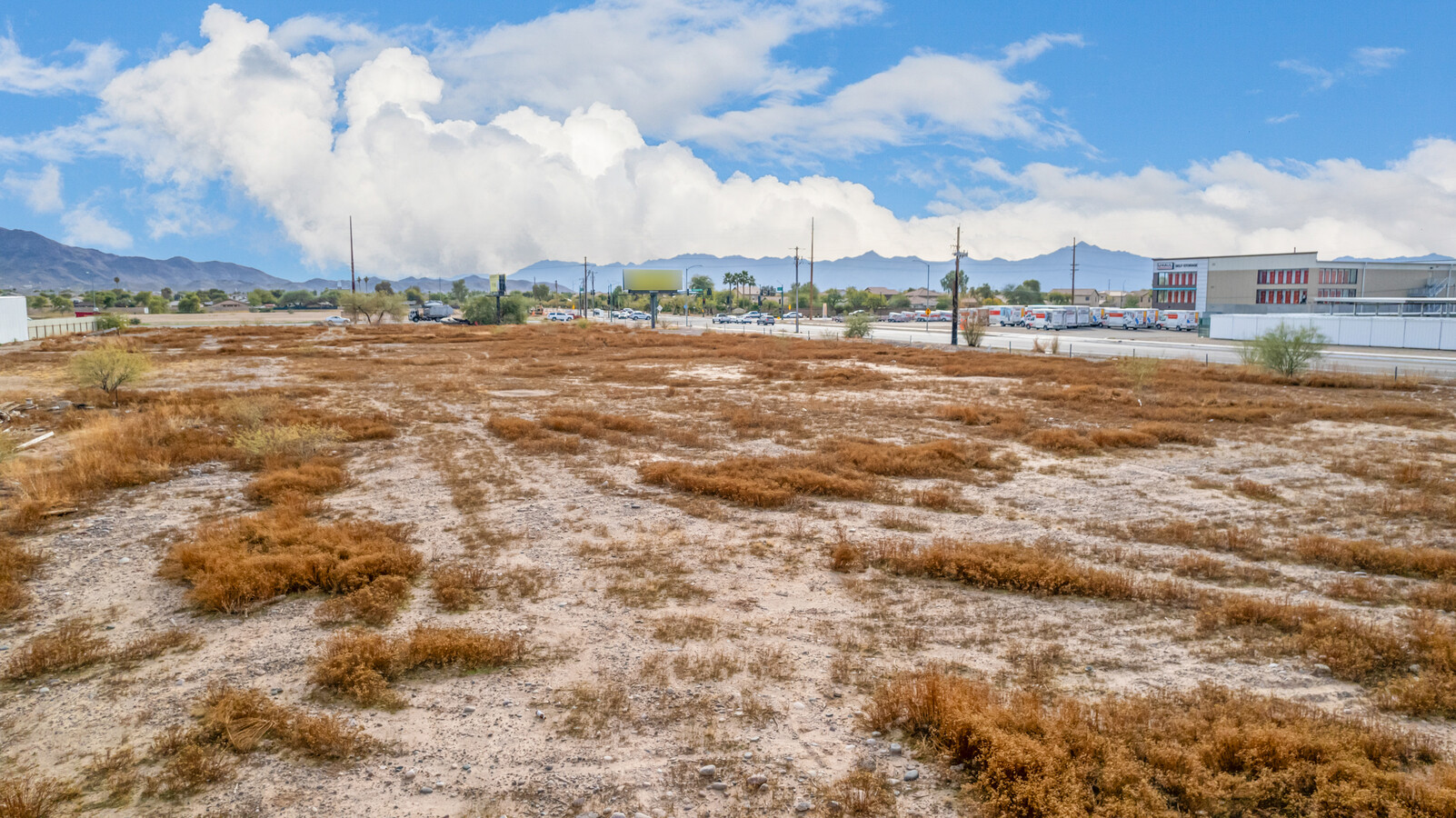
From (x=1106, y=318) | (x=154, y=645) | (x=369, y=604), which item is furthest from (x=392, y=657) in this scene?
(x=1106, y=318)

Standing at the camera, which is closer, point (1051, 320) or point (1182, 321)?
point (1182, 321)

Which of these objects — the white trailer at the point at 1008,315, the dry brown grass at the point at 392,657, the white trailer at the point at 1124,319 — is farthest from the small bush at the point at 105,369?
the white trailer at the point at 1124,319

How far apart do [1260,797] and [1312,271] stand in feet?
394

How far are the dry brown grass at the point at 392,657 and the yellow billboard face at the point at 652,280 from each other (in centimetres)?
10864

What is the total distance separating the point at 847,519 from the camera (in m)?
13.9

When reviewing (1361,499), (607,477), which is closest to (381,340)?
(607,477)

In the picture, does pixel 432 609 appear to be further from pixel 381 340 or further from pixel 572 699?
pixel 381 340

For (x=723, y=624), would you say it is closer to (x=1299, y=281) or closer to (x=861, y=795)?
(x=861, y=795)

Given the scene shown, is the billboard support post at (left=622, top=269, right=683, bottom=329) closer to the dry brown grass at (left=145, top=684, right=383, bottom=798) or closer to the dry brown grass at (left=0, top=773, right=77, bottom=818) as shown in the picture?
the dry brown grass at (left=145, top=684, right=383, bottom=798)

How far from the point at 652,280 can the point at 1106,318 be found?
61324mm

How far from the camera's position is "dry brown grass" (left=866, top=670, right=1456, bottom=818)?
18.9 feet

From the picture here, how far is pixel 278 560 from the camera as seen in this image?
10.6 m

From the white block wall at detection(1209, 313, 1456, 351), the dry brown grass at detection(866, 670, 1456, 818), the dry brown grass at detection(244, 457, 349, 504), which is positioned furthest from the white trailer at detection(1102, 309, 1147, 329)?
the dry brown grass at detection(866, 670, 1456, 818)

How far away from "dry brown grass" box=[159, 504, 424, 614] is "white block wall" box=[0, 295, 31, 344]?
6972 cm
